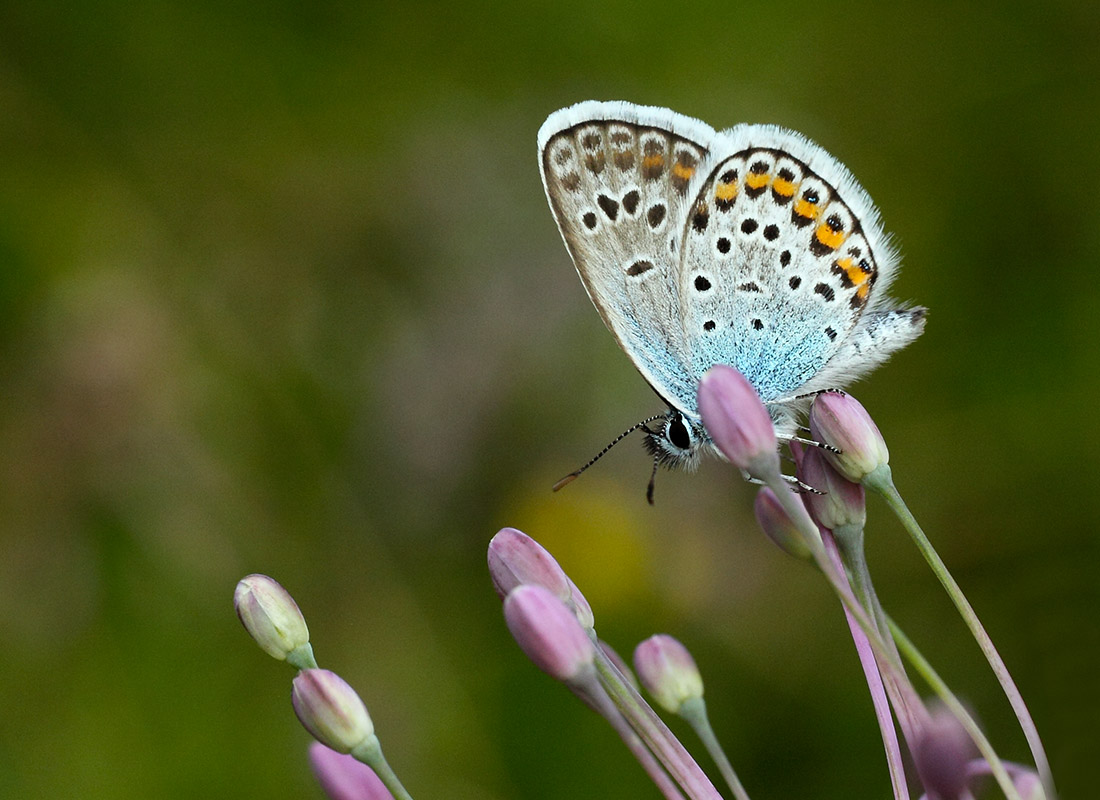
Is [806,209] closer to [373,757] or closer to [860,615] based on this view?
[860,615]

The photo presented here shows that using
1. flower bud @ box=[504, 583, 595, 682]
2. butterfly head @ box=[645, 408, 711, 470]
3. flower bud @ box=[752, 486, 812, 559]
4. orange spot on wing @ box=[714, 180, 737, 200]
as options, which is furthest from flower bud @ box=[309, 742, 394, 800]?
orange spot on wing @ box=[714, 180, 737, 200]

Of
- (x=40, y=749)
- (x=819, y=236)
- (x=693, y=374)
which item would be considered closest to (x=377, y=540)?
(x=40, y=749)

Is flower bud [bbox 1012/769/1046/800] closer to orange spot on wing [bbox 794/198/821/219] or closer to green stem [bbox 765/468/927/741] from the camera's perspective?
green stem [bbox 765/468/927/741]

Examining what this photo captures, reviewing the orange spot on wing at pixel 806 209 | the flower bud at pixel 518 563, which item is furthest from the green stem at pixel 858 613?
the orange spot on wing at pixel 806 209

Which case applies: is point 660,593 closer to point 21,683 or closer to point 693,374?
point 693,374

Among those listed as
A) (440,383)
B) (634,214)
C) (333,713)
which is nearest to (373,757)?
(333,713)

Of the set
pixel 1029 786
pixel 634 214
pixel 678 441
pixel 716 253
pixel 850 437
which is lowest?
pixel 1029 786
